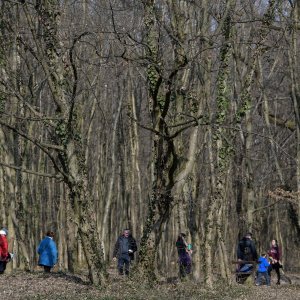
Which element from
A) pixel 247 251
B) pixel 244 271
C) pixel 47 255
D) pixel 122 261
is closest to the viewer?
pixel 47 255

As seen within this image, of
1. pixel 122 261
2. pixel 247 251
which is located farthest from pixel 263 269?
pixel 122 261

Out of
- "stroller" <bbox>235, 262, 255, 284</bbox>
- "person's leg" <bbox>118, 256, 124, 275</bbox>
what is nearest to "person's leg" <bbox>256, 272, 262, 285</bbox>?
"stroller" <bbox>235, 262, 255, 284</bbox>

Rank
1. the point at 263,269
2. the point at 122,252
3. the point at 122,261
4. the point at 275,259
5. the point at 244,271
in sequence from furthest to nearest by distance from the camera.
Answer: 1. the point at 275,259
2. the point at 263,269
3. the point at 122,261
4. the point at 122,252
5. the point at 244,271

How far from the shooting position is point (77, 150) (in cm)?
1573

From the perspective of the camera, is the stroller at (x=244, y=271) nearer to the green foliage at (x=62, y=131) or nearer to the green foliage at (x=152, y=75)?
the green foliage at (x=152, y=75)

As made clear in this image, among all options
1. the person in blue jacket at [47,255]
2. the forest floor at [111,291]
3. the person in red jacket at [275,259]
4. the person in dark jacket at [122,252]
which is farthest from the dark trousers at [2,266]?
the person in red jacket at [275,259]

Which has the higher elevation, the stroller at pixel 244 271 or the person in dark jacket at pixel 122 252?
the person in dark jacket at pixel 122 252

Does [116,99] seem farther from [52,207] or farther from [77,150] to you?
[77,150]

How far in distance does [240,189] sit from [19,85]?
14.9m

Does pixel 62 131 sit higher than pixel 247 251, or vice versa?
pixel 62 131

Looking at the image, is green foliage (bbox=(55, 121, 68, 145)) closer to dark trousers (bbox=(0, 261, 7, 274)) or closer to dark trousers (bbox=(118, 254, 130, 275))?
dark trousers (bbox=(0, 261, 7, 274))

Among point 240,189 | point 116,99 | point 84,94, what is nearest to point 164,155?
point 84,94

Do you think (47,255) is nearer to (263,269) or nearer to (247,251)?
(247,251)

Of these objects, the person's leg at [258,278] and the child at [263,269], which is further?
the person's leg at [258,278]
